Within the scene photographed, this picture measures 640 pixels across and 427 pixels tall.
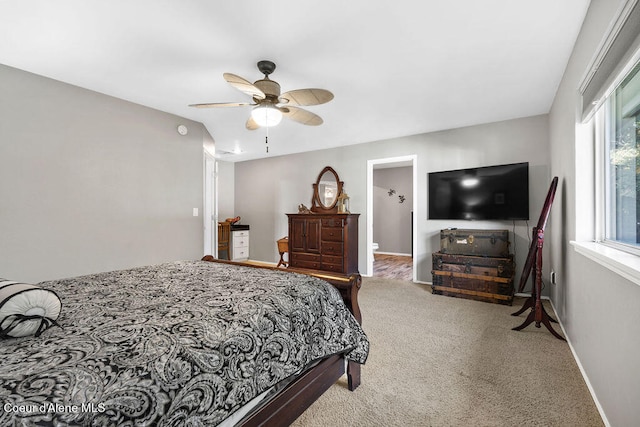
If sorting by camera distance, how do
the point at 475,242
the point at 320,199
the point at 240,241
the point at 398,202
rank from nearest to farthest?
the point at 475,242 → the point at 320,199 → the point at 240,241 → the point at 398,202

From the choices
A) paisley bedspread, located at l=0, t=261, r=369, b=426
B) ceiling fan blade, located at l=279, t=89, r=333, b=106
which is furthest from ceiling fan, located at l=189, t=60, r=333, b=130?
paisley bedspread, located at l=0, t=261, r=369, b=426

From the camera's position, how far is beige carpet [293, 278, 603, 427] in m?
1.59

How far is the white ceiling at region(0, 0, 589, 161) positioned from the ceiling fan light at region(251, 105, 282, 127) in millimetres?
400

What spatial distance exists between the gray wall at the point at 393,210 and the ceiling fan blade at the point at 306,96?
219 inches

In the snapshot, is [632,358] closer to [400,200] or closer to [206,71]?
[206,71]

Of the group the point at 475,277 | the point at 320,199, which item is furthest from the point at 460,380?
the point at 320,199

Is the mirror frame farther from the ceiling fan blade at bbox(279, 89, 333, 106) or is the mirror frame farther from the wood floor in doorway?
the ceiling fan blade at bbox(279, 89, 333, 106)

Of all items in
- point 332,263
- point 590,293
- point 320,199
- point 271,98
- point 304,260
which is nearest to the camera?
point 590,293

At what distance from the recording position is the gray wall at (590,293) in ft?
4.07

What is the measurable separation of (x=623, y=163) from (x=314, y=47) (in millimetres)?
2096

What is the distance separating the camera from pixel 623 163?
1593mm

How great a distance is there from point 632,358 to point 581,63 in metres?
1.91

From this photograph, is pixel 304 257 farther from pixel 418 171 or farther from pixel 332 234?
pixel 418 171

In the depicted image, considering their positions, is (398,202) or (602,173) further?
(398,202)
